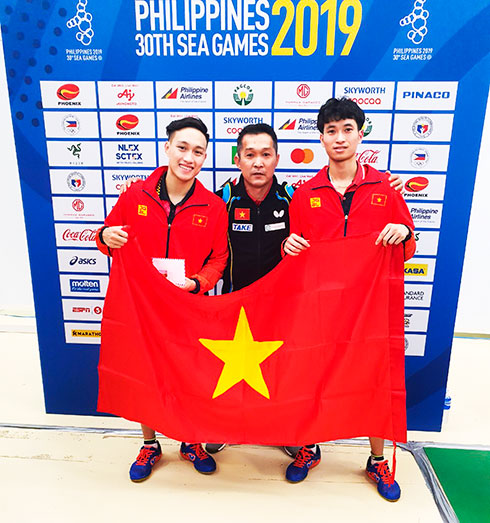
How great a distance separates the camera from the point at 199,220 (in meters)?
2.26

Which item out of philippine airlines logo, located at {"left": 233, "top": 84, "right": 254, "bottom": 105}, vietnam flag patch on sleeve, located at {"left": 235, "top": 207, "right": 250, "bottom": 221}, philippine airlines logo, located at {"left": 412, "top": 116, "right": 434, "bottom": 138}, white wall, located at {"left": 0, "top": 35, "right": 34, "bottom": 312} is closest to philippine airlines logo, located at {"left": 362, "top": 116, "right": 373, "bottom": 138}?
philippine airlines logo, located at {"left": 412, "top": 116, "right": 434, "bottom": 138}

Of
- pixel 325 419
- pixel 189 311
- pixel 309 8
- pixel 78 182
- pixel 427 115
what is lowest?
pixel 325 419

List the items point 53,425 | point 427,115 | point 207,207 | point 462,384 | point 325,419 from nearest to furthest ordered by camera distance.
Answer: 1. point 325,419
2. point 207,207
3. point 427,115
4. point 53,425
5. point 462,384

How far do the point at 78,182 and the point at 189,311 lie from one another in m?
1.18

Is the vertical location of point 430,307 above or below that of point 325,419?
above

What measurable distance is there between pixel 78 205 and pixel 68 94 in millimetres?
649

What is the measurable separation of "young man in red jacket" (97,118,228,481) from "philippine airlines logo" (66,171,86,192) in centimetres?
57

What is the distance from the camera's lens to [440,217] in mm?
2605

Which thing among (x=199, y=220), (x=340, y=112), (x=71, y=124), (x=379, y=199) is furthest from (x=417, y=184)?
(x=71, y=124)

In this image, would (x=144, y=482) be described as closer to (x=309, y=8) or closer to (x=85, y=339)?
(x=85, y=339)

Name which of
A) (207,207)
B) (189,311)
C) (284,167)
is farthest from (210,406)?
(284,167)

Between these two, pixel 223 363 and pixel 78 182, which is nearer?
pixel 223 363

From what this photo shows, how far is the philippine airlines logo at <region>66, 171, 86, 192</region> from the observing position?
2.70m

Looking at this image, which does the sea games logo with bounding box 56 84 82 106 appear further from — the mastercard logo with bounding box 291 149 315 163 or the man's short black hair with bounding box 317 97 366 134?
the man's short black hair with bounding box 317 97 366 134
